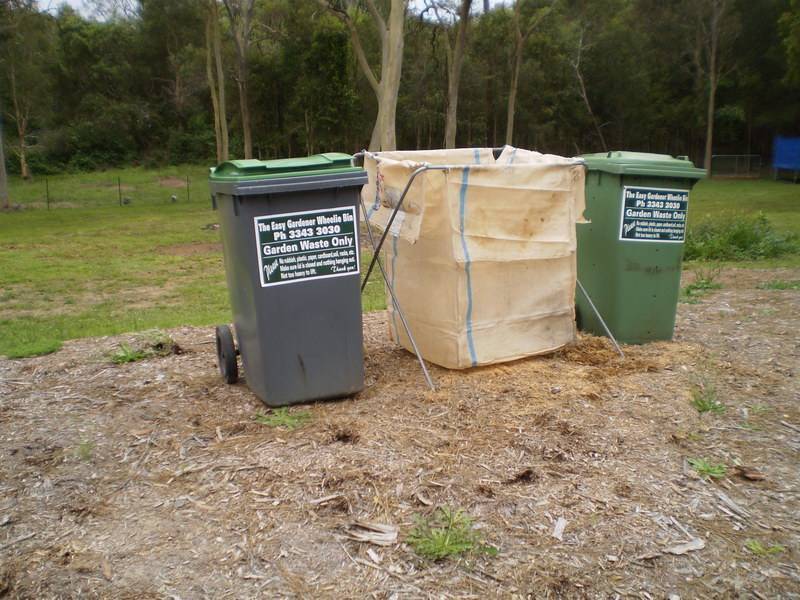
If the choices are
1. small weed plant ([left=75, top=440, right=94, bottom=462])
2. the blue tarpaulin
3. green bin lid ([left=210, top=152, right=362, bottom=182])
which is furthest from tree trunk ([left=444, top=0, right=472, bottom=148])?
small weed plant ([left=75, top=440, right=94, bottom=462])

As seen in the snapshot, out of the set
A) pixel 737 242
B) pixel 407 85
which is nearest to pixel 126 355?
pixel 737 242

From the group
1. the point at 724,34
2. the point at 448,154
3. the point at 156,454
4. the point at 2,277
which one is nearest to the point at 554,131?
the point at 724,34

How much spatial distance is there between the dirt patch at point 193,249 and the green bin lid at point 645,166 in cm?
1148

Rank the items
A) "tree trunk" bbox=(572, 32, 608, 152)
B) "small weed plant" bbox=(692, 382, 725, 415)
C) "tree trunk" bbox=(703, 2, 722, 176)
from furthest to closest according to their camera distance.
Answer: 1. "tree trunk" bbox=(572, 32, 608, 152)
2. "tree trunk" bbox=(703, 2, 722, 176)
3. "small weed plant" bbox=(692, 382, 725, 415)

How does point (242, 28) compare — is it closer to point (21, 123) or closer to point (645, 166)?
point (21, 123)

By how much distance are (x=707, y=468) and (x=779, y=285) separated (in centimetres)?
580

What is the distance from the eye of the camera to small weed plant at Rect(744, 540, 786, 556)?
10.2ft


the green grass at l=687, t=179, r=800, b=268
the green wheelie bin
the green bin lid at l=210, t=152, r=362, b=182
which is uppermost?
the green bin lid at l=210, t=152, r=362, b=182

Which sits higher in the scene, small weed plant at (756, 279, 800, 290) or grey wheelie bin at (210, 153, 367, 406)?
grey wheelie bin at (210, 153, 367, 406)

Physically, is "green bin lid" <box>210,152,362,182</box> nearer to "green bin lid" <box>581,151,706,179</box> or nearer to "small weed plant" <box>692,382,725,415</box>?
"green bin lid" <box>581,151,706,179</box>

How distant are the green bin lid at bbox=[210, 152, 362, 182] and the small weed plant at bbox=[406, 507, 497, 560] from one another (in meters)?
2.07

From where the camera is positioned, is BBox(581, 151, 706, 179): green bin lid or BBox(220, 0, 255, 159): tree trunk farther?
BBox(220, 0, 255, 159): tree trunk

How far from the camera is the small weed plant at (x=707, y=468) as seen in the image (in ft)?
12.2

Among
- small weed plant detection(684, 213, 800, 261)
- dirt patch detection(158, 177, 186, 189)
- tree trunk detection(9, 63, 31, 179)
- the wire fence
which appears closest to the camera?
small weed plant detection(684, 213, 800, 261)
